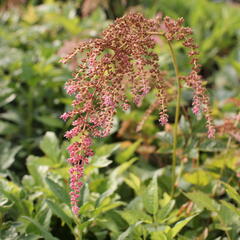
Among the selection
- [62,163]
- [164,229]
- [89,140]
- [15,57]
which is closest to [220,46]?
[15,57]

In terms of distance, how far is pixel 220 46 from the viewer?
390 centimetres

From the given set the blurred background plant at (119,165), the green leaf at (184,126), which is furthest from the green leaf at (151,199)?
the green leaf at (184,126)

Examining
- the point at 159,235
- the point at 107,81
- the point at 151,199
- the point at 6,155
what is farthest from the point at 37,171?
the point at 107,81

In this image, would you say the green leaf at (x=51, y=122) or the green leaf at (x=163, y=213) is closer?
the green leaf at (x=163, y=213)

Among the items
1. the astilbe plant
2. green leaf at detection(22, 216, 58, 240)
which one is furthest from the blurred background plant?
the astilbe plant

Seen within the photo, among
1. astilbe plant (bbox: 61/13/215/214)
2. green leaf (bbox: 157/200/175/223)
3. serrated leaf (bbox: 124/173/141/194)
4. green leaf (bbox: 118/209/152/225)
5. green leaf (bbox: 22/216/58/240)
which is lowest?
serrated leaf (bbox: 124/173/141/194)

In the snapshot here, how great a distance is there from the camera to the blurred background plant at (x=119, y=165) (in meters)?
1.69

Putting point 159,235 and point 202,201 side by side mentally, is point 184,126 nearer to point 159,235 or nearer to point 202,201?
point 202,201

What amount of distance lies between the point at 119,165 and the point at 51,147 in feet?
1.19

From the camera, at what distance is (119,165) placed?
2275 millimetres

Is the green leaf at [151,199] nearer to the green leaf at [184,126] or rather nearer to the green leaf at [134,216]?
the green leaf at [134,216]

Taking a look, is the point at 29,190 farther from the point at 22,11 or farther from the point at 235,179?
the point at 22,11

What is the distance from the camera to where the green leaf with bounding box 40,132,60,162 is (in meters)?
2.06

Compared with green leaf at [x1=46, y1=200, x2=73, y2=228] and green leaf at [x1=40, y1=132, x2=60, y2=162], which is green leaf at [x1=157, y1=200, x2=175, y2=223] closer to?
green leaf at [x1=46, y1=200, x2=73, y2=228]
